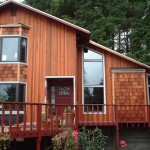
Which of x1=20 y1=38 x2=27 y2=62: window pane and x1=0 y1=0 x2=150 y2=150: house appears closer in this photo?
x1=0 y1=0 x2=150 y2=150: house

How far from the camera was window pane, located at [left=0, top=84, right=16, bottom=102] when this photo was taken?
13.6 meters

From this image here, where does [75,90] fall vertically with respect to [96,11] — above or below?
below

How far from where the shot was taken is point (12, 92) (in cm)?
1371

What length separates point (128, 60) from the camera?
1555cm

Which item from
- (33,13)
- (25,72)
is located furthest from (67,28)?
(25,72)

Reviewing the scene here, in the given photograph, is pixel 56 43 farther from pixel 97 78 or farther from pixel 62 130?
pixel 62 130

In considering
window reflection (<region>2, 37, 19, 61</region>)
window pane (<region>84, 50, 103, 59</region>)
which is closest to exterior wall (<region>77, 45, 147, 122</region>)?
window pane (<region>84, 50, 103, 59</region>)

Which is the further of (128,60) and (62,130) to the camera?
(128,60)

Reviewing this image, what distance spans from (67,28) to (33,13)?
1.89m

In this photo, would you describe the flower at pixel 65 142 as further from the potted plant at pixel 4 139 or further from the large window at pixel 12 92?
the large window at pixel 12 92

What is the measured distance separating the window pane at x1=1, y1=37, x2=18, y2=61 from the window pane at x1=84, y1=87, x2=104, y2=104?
13.4 ft

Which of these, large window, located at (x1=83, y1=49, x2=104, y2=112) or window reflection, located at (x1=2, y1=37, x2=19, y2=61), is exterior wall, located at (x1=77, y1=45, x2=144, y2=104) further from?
window reflection, located at (x1=2, y1=37, x2=19, y2=61)

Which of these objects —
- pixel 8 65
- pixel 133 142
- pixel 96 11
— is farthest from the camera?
pixel 96 11

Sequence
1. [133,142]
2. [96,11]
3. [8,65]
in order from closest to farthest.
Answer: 1. [8,65]
2. [133,142]
3. [96,11]
